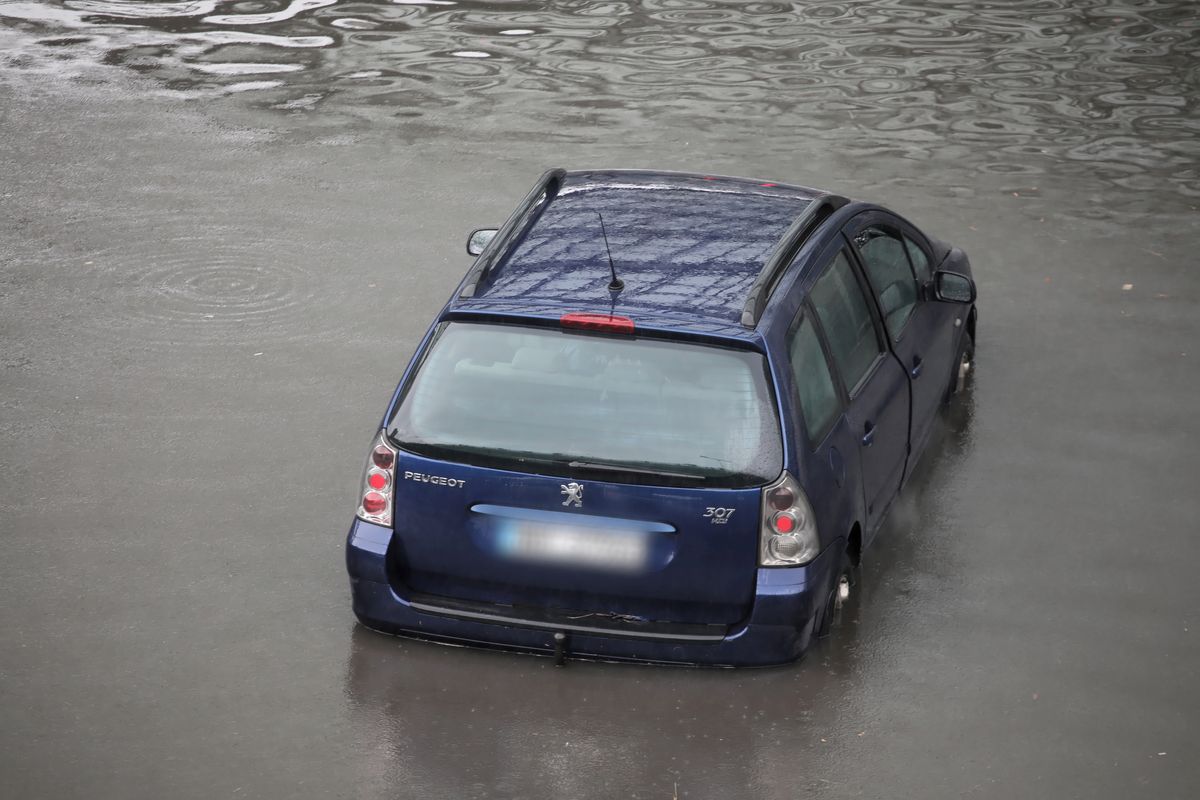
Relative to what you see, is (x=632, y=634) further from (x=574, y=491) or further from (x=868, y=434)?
(x=868, y=434)

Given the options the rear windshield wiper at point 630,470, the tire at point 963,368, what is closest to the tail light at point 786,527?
the rear windshield wiper at point 630,470

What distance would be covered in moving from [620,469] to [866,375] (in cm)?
165

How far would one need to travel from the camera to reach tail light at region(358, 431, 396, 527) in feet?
19.9

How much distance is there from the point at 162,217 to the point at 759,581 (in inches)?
291

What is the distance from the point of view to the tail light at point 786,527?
5824 mm

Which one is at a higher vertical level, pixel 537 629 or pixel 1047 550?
pixel 537 629

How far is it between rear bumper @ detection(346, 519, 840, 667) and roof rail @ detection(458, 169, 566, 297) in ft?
3.73

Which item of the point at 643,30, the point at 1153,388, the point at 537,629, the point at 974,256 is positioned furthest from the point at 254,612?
the point at 643,30

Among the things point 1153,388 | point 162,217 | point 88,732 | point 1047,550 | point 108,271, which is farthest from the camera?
point 162,217

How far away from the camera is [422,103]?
1492 centimetres

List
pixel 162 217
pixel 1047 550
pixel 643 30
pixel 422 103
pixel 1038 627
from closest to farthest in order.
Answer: pixel 1038 627 → pixel 1047 550 → pixel 162 217 → pixel 422 103 → pixel 643 30

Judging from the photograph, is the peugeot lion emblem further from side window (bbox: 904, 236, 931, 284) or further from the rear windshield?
side window (bbox: 904, 236, 931, 284)

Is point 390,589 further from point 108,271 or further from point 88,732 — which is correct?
point 108,271

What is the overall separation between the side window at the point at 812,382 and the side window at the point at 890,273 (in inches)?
40.4
